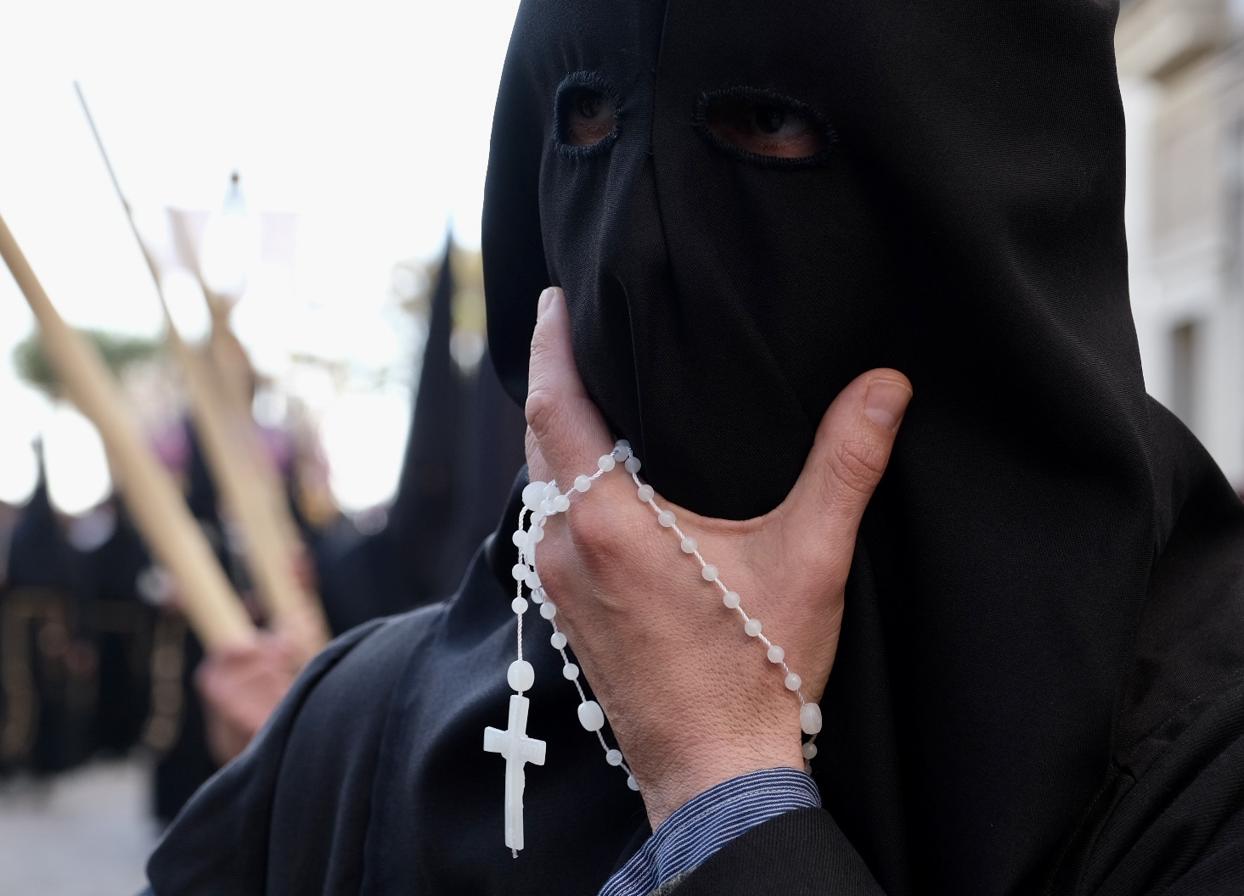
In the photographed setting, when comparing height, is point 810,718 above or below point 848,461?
A: below

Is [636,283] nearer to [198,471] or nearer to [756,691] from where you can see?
[756,691]

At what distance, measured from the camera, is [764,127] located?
4.62 ft

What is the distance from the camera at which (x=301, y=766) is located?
1747mm

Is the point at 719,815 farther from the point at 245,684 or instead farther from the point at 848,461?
the point at 245,684

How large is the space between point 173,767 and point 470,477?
4662 millimetres

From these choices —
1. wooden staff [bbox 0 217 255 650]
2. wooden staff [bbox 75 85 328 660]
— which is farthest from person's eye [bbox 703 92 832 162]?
wooden staff [bbox 75 85 328 660]

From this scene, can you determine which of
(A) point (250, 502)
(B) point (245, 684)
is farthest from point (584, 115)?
(A) point (250, 502)

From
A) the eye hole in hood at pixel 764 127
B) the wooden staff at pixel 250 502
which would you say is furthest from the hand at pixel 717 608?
the wooden staff at pixel 250 502

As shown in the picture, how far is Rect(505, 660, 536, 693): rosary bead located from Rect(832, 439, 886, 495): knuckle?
1.23ft

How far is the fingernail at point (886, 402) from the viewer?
135 cm

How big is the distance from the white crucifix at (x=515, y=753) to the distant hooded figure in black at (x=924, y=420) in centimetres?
6

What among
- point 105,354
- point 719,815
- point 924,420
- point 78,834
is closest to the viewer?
point 719,815

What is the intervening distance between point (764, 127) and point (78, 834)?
321 inches

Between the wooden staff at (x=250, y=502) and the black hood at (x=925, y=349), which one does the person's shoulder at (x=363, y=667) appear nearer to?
the black hood at (x=925, y=349)
